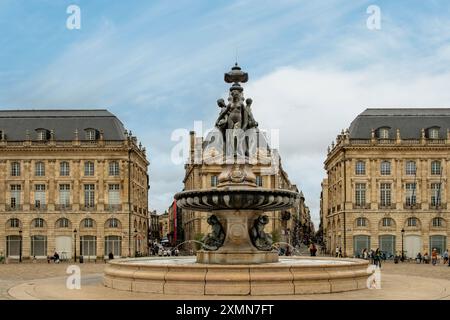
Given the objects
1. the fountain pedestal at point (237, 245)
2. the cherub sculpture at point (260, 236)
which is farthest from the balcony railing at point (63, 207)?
the cherub sculpture at point (260, 236)

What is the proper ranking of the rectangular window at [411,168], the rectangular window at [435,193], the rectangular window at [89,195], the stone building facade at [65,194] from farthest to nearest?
the rectangular window at [89,195] < the rectangular window at [411,168] < the rectangular window at [435,193] < the stone building facade at [65,194]

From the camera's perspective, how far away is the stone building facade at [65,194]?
69.9 metres

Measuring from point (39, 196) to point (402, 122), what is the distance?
124 ft

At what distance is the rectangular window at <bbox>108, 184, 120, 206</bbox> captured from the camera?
234 ft

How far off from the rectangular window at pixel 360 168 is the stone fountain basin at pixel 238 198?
169 ft

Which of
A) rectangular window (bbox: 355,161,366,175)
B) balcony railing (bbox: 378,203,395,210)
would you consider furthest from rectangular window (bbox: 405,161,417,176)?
rectangular window (bbox: 355,161,366,175)

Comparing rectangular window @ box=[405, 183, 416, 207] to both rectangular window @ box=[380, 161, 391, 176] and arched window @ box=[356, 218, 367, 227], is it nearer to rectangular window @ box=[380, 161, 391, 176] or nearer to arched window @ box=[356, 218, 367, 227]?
rectangular window @ box=[380, 161, 391, 176]

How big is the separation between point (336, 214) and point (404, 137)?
432 inches

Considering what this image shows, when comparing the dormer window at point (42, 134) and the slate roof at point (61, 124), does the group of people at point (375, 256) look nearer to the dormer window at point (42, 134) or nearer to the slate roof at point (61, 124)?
the slate roof at point (61, 124)

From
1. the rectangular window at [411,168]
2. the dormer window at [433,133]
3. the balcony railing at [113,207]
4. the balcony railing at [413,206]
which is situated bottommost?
the balcony railing at [413,206]

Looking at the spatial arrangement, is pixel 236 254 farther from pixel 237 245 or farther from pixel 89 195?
pixel 89 195

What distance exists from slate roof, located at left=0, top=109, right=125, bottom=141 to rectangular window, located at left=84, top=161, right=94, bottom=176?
9.56 ft

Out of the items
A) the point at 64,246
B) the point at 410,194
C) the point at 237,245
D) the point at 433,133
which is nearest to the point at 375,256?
the point at 237,245

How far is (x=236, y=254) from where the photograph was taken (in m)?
20.1
